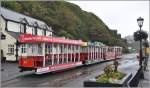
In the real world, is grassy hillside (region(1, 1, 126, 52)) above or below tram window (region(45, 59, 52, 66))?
above

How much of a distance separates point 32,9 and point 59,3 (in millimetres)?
32196

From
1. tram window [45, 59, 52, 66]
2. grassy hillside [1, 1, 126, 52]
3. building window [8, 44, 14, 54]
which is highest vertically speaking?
grassy hillside [1, 1, 126, 52]

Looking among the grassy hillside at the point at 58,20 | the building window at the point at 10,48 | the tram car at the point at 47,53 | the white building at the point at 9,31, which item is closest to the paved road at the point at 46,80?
Result: the tram car at the point at 47,53

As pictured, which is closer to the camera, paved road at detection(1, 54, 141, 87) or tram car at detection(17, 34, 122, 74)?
paved road at detection(1, 54, 141, 87)

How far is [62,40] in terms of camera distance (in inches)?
1059

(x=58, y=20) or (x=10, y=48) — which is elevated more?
(x=58, y=20)

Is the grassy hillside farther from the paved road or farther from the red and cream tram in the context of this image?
the paved road

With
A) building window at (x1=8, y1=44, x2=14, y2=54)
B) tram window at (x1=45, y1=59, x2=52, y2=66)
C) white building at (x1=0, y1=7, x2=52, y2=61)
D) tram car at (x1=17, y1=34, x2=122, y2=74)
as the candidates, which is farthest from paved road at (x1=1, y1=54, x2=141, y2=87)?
building window at (x1=8, y1=44, x2=14, y2=54)

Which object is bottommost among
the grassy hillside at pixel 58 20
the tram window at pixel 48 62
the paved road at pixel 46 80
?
the paved road at pixel 46 80

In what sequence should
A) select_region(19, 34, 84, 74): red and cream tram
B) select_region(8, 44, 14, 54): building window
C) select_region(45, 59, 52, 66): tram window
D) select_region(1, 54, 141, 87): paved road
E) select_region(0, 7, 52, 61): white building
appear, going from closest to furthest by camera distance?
select_region(1, 54, 141, 87): paved road
select_region(19, 34, 84, 74): red and cream tram
select_region(45, 59, 52, 66): tram window
select_region(0, 7, 52, 61): white building
select_region(8, 44, 14, 54): building window

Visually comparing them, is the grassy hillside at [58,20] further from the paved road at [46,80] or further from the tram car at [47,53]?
the paved road at [46,80]

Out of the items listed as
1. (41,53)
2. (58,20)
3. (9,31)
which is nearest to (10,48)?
(9,31)

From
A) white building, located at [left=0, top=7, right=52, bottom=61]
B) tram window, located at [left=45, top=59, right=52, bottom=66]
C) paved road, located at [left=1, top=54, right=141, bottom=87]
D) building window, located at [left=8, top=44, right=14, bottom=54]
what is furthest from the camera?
building window, located at [left=8, top=44, right=14, bottom=54]

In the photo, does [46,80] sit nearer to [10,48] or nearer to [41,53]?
[41,53]
